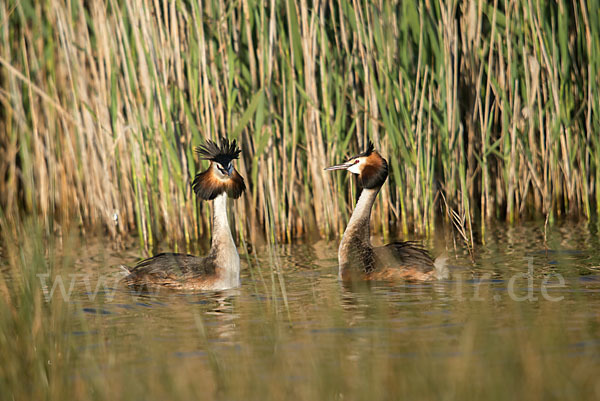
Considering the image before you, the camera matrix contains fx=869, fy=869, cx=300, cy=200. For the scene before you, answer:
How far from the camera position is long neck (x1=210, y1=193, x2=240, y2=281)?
262 inches

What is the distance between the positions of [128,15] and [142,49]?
1.21 ft

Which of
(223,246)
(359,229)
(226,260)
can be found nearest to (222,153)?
(223,246)

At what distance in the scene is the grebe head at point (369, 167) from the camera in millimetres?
7500

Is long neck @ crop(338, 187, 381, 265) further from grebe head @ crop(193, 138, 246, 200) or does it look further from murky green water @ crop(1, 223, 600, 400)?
grebe head @ crop(193, 138, 246, 200)

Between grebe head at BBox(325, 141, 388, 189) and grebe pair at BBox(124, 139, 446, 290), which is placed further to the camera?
grebe head at BBox(325, 141, 388, 189)

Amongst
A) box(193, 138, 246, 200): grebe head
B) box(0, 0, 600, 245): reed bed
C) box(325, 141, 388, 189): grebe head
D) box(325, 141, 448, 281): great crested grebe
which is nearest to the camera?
box(325, 141, 448, 281): great crested grebe

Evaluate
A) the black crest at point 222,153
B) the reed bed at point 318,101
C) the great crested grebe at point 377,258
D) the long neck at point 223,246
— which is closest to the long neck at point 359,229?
the great crested grebe at point 377,258

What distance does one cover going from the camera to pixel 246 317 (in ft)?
17.3

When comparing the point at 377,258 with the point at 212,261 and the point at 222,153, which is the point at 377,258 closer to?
the point at 212,261

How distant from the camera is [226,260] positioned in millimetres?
6691

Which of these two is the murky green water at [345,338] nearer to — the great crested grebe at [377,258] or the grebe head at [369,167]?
the great crested grebe at [377,258]

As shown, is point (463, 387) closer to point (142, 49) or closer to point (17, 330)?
point (17, 330)

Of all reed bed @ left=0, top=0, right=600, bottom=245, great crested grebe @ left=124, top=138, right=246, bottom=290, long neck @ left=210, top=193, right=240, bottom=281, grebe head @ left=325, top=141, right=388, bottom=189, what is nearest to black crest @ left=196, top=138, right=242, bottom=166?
great crested grebe @ left=124, top=138, right=246, bottom=290

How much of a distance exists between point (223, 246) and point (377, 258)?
1.21 meters
